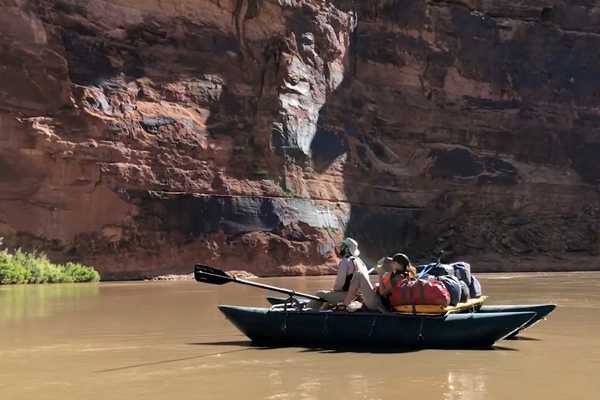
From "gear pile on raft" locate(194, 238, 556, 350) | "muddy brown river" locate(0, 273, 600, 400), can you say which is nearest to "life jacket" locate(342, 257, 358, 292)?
"gear pile on raft" locate(194, 238, 556, 350)

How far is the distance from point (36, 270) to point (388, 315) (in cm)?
1854

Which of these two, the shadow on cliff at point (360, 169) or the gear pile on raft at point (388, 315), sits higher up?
the shadow on cliff at point (360, 169)

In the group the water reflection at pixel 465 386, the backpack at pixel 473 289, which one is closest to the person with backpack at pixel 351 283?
the backpack at pixel 473 289

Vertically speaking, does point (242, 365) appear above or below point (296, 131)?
below

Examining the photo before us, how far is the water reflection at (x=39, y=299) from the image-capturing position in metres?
15.2

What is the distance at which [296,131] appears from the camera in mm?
34750

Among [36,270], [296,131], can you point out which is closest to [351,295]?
[36,270]

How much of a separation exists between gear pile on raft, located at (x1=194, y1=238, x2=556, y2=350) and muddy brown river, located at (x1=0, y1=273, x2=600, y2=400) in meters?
0.25

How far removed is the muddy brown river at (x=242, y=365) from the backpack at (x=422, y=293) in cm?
58

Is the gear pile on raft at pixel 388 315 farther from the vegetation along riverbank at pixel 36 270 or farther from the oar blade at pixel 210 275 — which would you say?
the vegetation along riverbank at pixel 36 270

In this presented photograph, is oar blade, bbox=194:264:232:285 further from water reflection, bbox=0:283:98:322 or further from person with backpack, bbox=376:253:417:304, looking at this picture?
water reflection, bbox=0:283:98:322

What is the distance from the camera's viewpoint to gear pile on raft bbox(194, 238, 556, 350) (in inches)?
375

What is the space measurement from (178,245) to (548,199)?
2083 cm

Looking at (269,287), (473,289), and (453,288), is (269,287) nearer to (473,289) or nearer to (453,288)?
(453,288)
